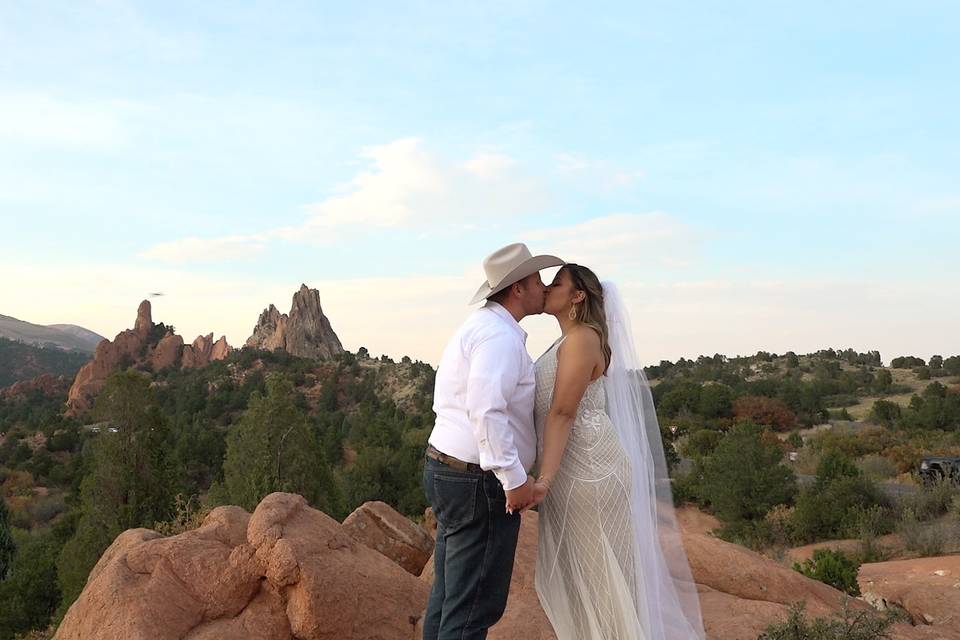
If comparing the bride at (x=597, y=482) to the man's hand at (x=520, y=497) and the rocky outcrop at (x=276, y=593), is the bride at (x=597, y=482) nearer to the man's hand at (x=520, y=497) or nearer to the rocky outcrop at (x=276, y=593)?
the man's hand at (x=520, y=497)

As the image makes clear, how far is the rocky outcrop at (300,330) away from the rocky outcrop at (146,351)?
4.54 m

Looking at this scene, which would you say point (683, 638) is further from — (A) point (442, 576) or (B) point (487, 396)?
(B) point (487, 396)

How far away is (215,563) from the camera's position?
572cm

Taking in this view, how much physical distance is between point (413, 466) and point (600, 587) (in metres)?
23.5

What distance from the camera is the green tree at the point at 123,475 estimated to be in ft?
49.5

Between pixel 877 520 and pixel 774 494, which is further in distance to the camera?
pixel 774 494

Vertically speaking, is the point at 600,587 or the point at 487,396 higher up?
the point at 487,396

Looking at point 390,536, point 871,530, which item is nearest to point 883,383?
point 871,530

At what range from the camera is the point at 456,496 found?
3.56m

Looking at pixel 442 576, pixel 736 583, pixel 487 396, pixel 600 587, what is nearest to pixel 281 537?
pixel 442 576

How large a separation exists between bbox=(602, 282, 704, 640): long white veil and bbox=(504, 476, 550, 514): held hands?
0.70 m

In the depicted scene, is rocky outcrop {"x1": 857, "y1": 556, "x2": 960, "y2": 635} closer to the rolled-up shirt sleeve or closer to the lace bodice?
the lace bodice

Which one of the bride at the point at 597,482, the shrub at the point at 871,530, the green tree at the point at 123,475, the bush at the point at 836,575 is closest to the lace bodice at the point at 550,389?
the bride at the point at 597,482

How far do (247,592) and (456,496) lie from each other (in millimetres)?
2879
